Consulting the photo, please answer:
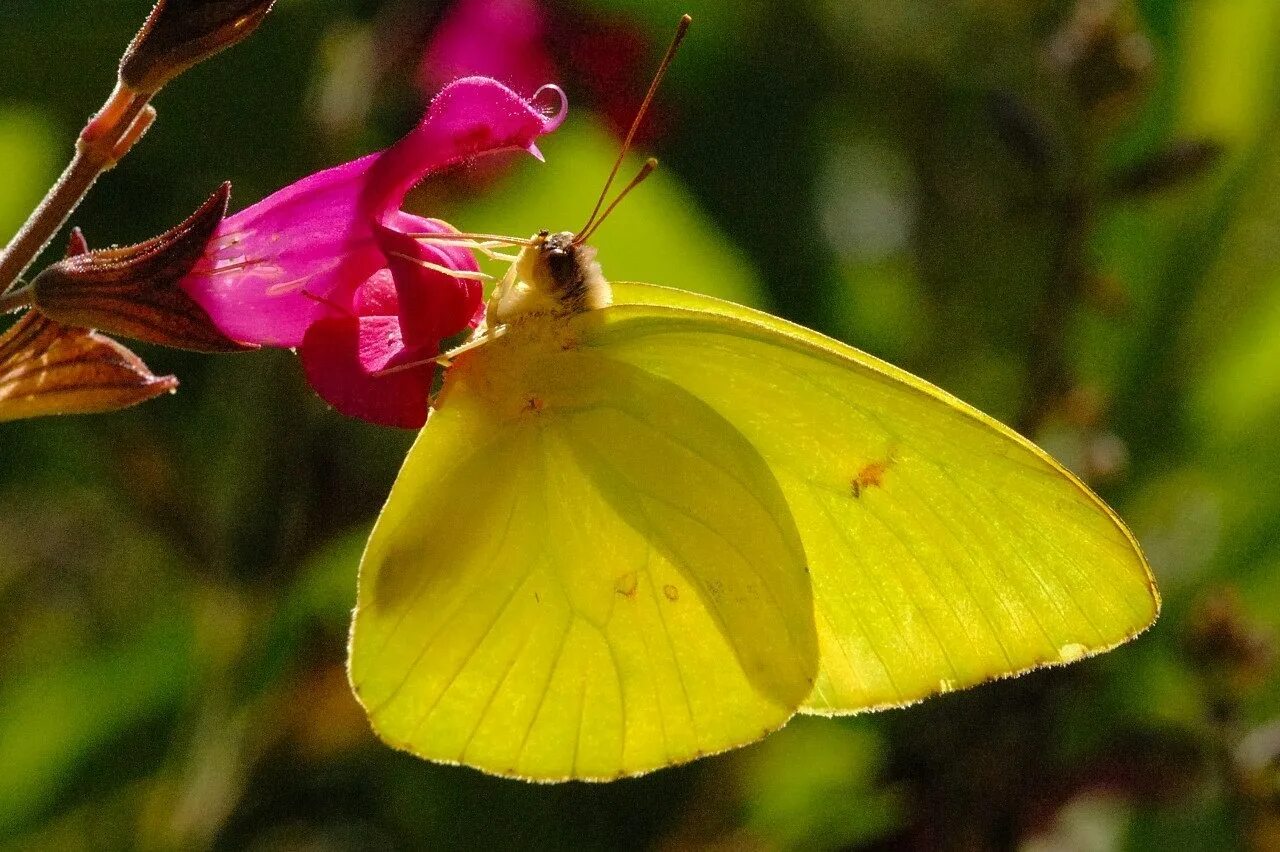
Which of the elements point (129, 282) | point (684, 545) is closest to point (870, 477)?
point (684, 545)

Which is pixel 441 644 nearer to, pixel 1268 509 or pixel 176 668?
pixel 176 668

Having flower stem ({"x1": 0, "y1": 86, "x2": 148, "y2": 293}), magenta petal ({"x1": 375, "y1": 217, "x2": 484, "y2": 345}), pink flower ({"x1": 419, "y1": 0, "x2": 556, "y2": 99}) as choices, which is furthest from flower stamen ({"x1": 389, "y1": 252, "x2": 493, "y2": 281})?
pink flower ({"x1": 419, "y1": 0, "x2": 556, "y2": 99})

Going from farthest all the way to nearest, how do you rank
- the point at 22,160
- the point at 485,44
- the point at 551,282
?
the point at 485,44, the point at 22,160, the point at 551,282

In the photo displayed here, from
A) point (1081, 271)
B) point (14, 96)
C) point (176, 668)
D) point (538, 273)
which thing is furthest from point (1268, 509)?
point (14, 96)

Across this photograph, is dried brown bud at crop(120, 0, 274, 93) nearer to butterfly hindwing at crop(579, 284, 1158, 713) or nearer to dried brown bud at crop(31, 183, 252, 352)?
dried brown bud at crop(31, 183, 252, 352)

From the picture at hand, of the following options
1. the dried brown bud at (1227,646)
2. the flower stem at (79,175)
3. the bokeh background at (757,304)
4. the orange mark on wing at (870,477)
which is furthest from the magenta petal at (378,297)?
the dried brown bud at (1227,646)

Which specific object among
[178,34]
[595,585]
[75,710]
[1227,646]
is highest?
[178,34]

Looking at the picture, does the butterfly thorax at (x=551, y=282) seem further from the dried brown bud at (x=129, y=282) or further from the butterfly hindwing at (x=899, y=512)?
the dried brown bud at (x=129, y=282)

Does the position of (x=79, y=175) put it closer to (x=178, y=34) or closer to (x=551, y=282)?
(x=178, y=34)
